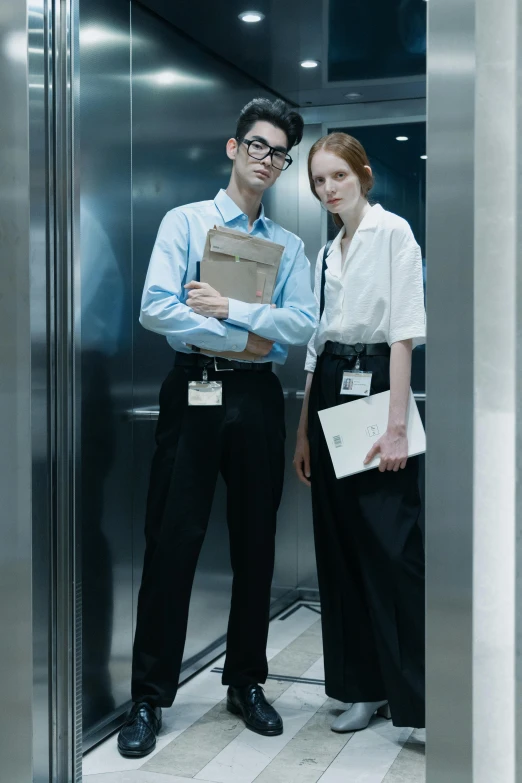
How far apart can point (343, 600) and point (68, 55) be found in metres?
1.63

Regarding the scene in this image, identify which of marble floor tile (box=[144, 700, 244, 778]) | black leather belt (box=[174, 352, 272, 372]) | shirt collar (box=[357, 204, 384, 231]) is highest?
shirt collar (box=[357, 204, 384, 231])

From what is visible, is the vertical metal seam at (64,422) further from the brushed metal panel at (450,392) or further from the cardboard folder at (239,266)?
the brushed metal panel at (450,392)

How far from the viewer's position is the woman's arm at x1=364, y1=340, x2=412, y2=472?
2.49 m

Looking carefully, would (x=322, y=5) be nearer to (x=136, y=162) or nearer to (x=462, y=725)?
(x=136, y=162)

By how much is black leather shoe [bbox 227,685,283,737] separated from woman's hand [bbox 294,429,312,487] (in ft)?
2.08

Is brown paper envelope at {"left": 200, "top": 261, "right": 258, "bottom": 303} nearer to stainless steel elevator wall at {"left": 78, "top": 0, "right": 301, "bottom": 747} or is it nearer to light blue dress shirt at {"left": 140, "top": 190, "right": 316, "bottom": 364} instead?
light blue dress shirt at {"left": 140, "top": 190, "right": 316, "bottom": 364}

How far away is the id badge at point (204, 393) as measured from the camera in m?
2.60

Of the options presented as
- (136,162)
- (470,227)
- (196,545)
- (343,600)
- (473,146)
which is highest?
(136,162)

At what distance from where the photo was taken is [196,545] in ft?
8.69

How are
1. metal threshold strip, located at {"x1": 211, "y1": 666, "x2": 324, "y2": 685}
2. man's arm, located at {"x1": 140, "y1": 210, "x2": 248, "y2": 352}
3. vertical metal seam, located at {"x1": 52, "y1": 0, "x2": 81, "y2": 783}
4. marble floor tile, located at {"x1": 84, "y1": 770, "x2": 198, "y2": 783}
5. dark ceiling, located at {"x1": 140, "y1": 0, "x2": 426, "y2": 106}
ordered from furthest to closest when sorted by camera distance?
metal threshold strip, located at {"x1": 211, "y1": 666, "x2": 324, "y2": 685} → dark ceiling, located at {"x1": 140, "y1": 0, "x2": 426, "y2": 106} → man's arm, located at {"x1": 140, "y1": 210, "x2": 248, "y2": 352} → marble floor tile, located at {"x1": 84, "y1": 770, "x2": 198, "y2": 783} → vertical metal seam, located at {"x1": 52, "y1": 0, "x2": 81, "y2": 783}

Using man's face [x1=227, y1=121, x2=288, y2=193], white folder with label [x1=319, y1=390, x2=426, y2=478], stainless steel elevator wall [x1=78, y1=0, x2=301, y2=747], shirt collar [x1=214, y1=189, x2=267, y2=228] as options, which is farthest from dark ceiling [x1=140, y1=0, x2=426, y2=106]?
white folder with label [x1=319, y1=390, x2=426, y2=478]

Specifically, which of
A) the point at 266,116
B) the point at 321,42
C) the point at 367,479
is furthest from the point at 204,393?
the point at 321,42

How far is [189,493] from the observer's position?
104 inches

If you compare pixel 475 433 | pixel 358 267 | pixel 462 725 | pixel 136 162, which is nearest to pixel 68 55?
pixel 136 162
